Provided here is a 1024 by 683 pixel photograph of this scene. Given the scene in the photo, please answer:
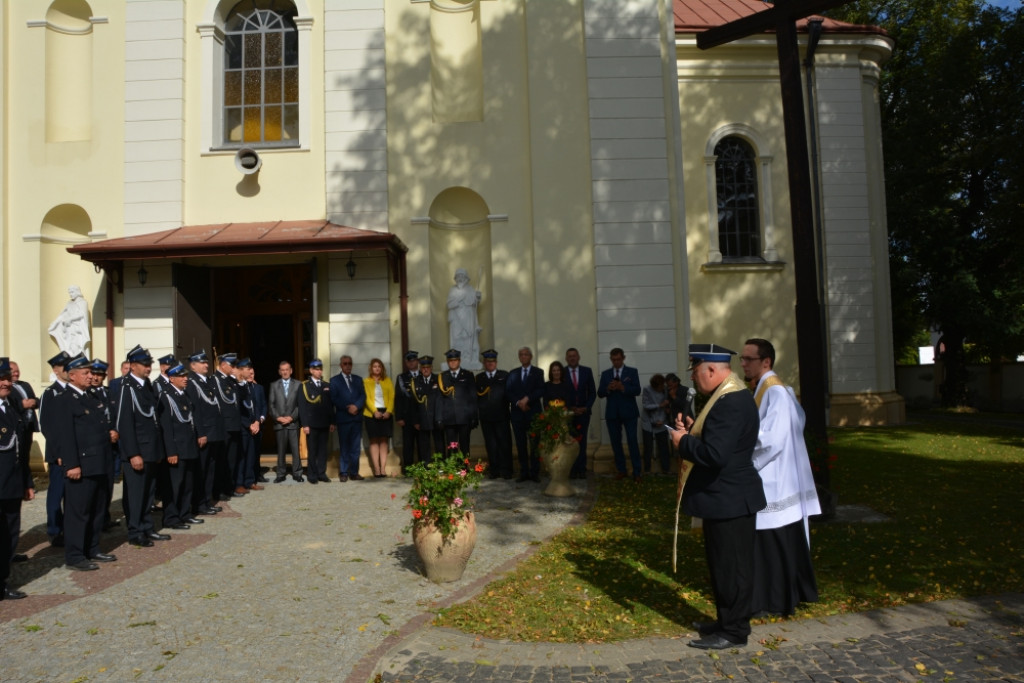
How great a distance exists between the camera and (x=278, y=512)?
33.4 feet

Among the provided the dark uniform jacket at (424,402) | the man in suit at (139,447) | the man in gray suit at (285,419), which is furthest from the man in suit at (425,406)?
the man in suit at (139,447)

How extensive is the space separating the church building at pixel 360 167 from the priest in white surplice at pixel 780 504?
7.35 metres

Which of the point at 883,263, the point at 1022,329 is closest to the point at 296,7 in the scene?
the point at 883,263

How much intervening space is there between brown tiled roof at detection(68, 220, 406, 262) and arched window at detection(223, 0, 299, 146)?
2.47 metres

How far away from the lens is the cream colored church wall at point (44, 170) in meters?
13.8

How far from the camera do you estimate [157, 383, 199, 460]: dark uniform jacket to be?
9242 mm

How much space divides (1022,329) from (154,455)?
25769mm

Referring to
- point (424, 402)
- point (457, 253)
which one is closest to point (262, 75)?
point (457, 253)

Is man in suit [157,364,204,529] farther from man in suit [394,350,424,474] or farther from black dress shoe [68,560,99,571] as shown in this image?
man in suit [394,350,424,474]

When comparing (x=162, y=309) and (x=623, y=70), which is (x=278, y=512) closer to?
(x=162, y=309)

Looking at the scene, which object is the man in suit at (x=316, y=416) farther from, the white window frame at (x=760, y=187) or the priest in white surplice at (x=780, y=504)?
the white window frame at (x=760, y=187)

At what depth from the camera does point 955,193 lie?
26.0 metres

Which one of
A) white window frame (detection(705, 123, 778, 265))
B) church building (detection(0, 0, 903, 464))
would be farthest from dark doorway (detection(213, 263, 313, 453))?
white window frame (detection(705, 123, 778, 265))

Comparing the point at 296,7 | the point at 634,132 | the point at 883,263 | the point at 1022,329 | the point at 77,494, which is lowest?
the point at 77,494
